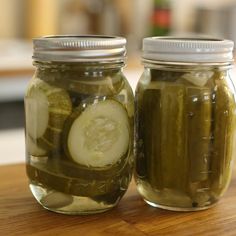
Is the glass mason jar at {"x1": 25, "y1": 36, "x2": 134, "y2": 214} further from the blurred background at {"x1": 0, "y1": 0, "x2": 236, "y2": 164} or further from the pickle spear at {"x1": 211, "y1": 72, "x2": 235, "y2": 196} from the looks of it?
the blurred background at {"x1": 0, "y1": 0, "x2": 236, "y2": 164}

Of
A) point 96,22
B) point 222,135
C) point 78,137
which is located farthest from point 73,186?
point 96,22

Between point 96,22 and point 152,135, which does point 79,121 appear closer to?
point 152,135

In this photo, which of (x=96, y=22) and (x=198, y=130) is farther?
(x=96, y=22)

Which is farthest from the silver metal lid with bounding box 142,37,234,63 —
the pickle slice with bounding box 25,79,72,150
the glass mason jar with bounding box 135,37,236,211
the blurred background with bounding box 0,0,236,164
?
the blurred background with bounding box 0,0,236,164

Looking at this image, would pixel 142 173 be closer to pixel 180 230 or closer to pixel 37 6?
pixel 180 230

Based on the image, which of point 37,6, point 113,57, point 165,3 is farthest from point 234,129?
point 165,3

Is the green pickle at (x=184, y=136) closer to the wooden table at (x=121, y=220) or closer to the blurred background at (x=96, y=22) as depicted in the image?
the wooden table at (x=121, y=220)

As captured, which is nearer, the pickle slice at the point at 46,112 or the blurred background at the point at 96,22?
the pickle slice at the point at 46,112


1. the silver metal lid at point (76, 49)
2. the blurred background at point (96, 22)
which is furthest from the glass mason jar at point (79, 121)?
the blurred background at point (96, 22)
